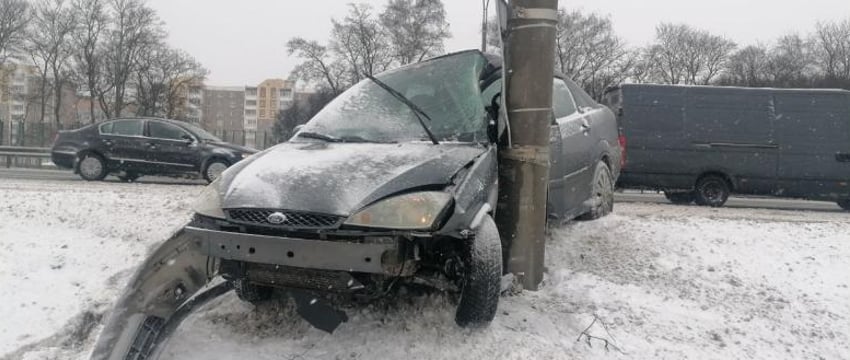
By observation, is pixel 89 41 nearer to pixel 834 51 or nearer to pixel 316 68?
pixel 316 68

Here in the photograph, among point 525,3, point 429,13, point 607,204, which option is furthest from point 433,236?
point 429,13

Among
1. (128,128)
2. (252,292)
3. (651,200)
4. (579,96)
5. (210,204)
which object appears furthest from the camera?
(651,200)

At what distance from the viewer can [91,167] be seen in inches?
504

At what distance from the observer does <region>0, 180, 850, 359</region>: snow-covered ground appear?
372 cm

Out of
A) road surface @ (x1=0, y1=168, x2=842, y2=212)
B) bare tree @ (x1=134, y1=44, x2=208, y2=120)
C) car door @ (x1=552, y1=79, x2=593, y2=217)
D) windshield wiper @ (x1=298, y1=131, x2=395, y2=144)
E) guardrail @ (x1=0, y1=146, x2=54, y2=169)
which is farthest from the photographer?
bare tree @ (x1=134, y1=44, x2=208, y2=120)

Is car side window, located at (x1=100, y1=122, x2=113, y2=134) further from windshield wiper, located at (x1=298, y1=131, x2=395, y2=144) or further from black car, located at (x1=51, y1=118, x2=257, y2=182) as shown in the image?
windshield wiper, located at (x1=298, y1=131, x2=395, y2=144)

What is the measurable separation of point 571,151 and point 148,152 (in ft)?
33.5

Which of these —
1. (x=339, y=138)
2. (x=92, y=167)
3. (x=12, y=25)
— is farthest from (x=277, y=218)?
(x=12, y=25)

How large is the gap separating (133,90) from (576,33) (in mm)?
32543

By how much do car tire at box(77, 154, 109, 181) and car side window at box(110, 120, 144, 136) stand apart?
660 millimetres

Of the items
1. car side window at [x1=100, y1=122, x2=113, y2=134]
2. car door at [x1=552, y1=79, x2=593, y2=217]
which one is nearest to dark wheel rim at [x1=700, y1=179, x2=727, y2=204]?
car door at [x1=552, y1=79, x2=593, y2=217]

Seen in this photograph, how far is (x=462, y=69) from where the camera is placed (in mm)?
4641

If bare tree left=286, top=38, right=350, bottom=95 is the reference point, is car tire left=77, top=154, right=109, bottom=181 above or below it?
below

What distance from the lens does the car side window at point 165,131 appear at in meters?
12.8
